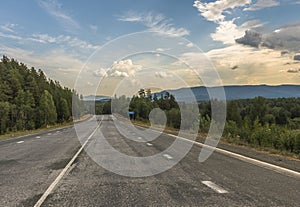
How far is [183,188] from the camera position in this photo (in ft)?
20.6

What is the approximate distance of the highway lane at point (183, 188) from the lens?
528 cm

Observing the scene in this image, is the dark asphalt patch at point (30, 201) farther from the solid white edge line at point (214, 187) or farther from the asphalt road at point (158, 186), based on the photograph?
the solid white edge line at point (214, 187)

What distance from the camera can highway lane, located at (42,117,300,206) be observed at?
5277mm

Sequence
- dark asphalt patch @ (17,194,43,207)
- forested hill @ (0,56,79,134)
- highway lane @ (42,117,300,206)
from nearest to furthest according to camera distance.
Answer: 1. dark asphalt patch @ (17,194,43,207)
2. highway lane @ (42,117,300,206)
3. forested hill @ (0,56,79,134)

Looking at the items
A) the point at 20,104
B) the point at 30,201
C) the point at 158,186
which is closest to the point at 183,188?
the point at 158,186

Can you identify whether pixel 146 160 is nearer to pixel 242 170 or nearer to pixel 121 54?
pixel 242 170

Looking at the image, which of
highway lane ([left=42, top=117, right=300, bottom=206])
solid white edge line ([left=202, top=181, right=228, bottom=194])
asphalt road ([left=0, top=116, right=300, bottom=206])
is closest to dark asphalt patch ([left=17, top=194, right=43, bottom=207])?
asphalt road ([left=0, top=116, right=300, bottom=206])

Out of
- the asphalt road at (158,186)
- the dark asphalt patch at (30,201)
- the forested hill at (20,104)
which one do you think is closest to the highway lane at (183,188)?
the asphalt road at (158,186)

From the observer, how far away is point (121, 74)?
19.8m

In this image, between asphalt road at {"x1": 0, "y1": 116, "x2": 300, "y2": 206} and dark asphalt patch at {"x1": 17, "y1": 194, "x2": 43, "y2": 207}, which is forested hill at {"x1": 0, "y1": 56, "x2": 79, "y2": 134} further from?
dark asphalt patch at {"x1": 17, "y1": 194, "x2": 43, "y2": 207}

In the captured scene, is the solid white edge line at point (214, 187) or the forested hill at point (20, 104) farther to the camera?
the forested hill at point (20, 104)

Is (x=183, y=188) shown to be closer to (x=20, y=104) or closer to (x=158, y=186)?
(x=158, y=186)

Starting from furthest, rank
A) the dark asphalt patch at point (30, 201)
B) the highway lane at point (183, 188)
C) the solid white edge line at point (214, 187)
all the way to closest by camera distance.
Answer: the solid white edge line at point (214, 187)
the highway lane at point (183, 188)
the dark asphalt patch at point (30, 201)

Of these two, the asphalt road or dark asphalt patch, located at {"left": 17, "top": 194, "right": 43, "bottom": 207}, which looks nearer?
dark asphalt patch, located at {"left": 17, "top": 194, "right": 43, "bottom": 207}
